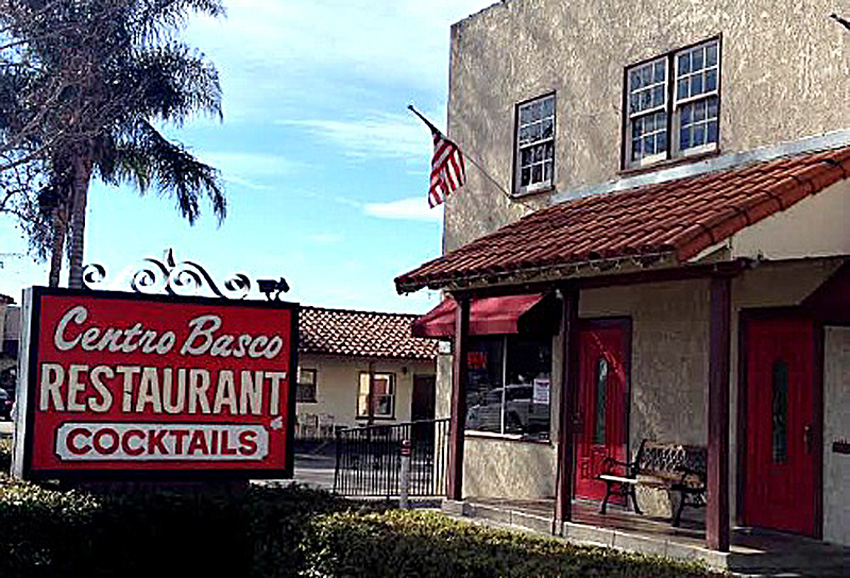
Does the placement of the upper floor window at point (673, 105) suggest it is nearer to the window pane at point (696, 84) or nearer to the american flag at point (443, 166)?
the window pane at point (696, 84)

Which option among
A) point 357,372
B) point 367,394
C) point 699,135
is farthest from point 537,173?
point 367,394

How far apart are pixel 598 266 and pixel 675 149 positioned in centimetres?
357

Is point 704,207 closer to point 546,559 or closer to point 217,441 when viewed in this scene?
point 546,559

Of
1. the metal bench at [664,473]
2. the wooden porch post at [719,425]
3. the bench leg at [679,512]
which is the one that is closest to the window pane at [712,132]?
the metal bench at [664,473]

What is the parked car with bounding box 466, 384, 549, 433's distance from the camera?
16719 mm

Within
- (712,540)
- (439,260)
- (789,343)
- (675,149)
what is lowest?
(712,540)

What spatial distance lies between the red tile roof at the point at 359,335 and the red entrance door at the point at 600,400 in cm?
2236

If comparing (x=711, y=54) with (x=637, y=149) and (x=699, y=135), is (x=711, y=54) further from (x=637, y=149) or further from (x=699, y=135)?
(x=637, y=149)

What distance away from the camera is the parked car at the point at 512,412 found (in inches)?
658

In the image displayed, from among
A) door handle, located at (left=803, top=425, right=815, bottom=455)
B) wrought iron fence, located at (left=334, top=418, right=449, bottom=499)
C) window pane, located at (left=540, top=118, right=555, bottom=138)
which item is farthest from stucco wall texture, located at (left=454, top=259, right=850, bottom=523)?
→ wrought iron fence, located at (left=334, top=418, right=449, bottom=499)

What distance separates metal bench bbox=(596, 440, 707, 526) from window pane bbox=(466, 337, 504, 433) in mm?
2861

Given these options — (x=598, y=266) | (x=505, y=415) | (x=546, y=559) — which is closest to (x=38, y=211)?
(x=505, y=415)

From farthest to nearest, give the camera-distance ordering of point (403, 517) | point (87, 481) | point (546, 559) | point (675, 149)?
point (675, 149), point (87, 481), point (403, 517), point (546, 559)

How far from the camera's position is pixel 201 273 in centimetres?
1166
